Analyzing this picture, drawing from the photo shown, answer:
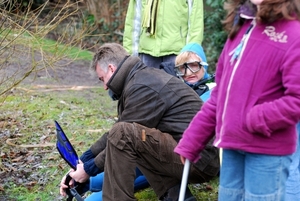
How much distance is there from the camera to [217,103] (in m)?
2.70

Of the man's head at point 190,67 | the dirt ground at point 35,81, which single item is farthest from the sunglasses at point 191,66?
the dirt ground at point 35,81

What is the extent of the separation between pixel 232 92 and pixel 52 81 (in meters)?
7.05

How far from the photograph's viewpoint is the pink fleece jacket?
2.40 m

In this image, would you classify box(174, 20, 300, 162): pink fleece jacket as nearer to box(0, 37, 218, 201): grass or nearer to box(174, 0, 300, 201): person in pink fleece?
box(174, 0, 300, 201): person in pink fleece

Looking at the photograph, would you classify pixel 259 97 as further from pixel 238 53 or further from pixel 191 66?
pixel 191 66

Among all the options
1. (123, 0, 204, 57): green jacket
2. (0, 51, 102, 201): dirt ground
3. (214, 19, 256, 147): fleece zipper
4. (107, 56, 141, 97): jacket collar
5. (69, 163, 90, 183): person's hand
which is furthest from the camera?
(123, 0, 204, 57): green jacket

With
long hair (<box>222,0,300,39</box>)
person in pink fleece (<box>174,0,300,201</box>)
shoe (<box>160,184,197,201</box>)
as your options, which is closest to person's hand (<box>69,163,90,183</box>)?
shoe (<box>160,184,197,201</box>)

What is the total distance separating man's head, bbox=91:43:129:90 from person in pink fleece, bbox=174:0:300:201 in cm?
125

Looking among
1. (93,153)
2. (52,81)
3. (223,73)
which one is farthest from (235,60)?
(52,81)

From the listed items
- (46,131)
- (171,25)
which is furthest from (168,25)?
(46,131)

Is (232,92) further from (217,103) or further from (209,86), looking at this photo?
(209,86)

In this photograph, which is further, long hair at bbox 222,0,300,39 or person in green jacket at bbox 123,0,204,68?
person in green jacket at bbox 123,0,204,68

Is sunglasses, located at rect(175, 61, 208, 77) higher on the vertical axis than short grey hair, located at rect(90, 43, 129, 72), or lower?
lower

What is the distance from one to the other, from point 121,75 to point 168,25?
2.03m
